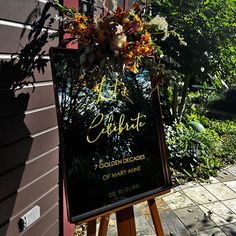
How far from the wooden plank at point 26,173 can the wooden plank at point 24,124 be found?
20 cm

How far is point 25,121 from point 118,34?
0.76 meters

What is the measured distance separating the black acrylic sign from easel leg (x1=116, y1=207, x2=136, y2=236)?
0.40 feet

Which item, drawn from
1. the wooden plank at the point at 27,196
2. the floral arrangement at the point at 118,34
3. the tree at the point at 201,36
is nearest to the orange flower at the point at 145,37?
the floral arrangement at the point at 118,34

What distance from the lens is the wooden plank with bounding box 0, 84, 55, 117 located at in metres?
1.64

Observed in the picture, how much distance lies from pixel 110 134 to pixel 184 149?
2949mm

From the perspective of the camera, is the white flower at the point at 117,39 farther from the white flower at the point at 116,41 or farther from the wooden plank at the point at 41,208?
the wooden plank at the point at 41,208

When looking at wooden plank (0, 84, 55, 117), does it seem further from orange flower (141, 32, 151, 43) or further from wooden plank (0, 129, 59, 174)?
orange flower (141, 32, 151, 43)

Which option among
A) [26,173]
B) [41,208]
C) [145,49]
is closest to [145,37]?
[145,49]

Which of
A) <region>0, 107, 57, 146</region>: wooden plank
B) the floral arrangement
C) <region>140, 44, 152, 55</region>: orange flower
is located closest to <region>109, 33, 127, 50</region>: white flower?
the floral arrangement

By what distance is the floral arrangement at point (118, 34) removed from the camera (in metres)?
1.59

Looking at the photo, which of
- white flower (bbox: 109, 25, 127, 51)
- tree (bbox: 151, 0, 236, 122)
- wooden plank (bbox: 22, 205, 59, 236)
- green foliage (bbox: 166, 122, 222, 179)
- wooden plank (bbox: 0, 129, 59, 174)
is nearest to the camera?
white flower (bbox: 109, 25, 127, 51)

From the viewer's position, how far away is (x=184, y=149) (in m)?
4.52

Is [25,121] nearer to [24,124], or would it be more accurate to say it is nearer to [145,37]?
[24,124]

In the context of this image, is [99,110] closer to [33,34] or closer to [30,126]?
[30,126]
